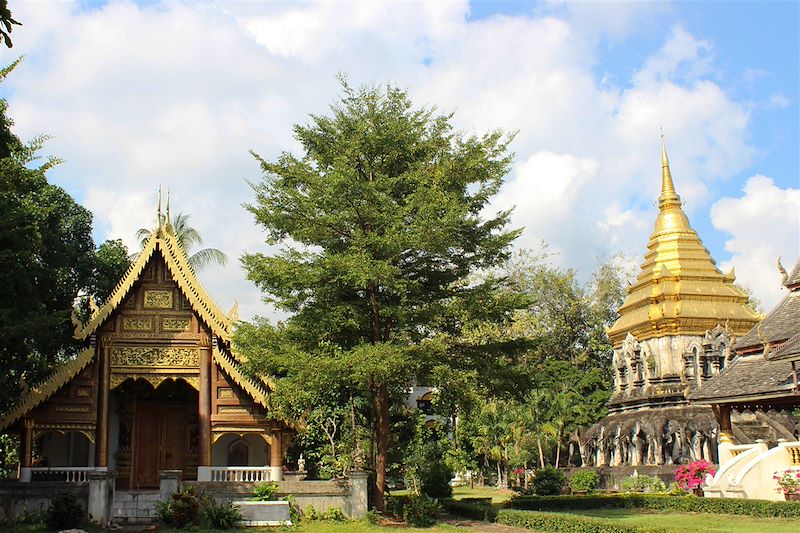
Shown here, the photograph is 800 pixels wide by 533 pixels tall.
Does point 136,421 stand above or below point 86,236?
below

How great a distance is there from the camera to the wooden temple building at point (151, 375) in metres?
20.4

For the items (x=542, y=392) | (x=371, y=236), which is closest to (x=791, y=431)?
(x=542, y=392)

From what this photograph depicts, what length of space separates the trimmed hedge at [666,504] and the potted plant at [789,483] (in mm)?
1445

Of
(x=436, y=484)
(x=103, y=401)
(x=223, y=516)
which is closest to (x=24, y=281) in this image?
(x=103, y=401)

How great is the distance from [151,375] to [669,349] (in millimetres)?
24450

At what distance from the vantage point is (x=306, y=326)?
19.9 meters

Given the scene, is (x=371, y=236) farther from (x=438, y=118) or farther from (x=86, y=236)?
(x=86, y=236)

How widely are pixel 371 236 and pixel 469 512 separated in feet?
25.5

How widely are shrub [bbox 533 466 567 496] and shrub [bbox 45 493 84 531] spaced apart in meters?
15.9

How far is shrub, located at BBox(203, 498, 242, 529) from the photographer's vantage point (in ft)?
57.9

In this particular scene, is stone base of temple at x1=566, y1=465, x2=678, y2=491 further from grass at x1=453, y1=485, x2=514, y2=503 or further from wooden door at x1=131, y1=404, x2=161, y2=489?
wooden door at x1=131, y1=404, x2=161, y2=489

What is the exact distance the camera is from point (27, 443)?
20188 millimetres

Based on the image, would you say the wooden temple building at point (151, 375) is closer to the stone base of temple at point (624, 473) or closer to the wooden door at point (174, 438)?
the wooden door at point (174, 438)

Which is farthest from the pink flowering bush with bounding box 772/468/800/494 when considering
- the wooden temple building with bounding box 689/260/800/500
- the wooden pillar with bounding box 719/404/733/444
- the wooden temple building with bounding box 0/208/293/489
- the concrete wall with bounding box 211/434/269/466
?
the concrete wall with bounding box 211/434/269/466
